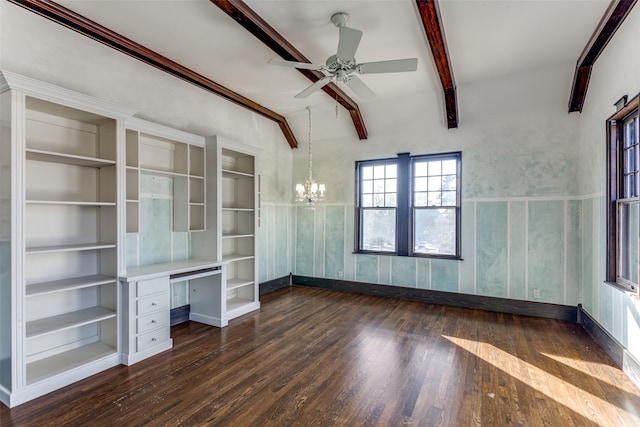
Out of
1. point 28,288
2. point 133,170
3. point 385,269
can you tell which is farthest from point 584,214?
point 28,288

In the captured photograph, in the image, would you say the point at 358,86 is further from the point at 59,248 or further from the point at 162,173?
the point at 59,248

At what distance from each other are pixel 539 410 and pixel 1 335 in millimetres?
4199

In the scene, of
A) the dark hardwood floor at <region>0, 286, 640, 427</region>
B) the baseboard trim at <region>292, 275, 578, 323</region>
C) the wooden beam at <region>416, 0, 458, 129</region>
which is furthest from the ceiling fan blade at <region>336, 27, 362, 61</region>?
the baseboard trim at <region>292, 275, 578, 323</region>

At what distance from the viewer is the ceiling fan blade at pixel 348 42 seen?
2.50m

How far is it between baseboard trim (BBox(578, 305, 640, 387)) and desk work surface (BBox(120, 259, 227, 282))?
4.32m

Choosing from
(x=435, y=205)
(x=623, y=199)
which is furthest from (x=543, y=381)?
(x=435, y=205)

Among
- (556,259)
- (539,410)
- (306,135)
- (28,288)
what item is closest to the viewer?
(539,410)

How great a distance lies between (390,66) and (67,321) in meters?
3.76

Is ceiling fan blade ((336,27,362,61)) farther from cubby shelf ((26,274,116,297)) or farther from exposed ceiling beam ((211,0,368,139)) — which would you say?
cubby shelf ((26,274,116,297))

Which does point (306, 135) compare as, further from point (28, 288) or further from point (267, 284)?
point (28, 288)

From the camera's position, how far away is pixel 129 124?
3.30m

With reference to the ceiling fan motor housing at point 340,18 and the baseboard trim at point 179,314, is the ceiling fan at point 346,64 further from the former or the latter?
the baseboard trim at point 179,314

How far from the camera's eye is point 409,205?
5.41m

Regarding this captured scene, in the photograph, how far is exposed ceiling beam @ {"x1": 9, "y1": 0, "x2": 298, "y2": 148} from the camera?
9.31ft
